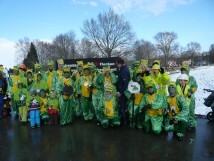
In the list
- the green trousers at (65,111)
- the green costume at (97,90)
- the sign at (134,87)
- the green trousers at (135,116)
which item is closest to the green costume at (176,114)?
the green trousers at (135,116)

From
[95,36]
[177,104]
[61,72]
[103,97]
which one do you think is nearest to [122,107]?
[103,97]

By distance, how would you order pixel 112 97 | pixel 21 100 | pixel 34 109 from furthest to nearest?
pixel 21 100
pixel 34 109
pixel 112 97

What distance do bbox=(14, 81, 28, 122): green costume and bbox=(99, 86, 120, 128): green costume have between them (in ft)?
9.15

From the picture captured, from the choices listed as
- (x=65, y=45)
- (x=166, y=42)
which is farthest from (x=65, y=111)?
(x=166, y=42)

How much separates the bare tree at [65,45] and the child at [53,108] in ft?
157

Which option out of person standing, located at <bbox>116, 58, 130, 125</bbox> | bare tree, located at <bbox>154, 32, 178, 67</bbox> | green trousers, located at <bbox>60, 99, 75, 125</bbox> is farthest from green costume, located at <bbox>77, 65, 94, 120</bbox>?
bare tree, located at <bbox>154, 32, 178, 67</bbox>

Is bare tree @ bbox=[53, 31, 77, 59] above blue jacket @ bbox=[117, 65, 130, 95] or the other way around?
above

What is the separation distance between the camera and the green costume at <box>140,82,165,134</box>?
6672 millimetres

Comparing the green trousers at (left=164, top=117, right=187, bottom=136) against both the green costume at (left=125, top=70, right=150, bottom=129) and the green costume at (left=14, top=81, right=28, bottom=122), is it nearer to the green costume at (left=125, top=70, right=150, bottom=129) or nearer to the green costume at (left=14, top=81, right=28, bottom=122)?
the green costume at (left=125, top=70, right=150, bottom=129)

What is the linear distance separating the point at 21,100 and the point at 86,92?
222cm

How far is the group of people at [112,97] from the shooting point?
22.0ft

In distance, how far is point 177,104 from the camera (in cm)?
650

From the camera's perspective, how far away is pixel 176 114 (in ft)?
21.4

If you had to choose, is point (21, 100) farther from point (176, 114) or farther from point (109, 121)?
point (176, 114)
